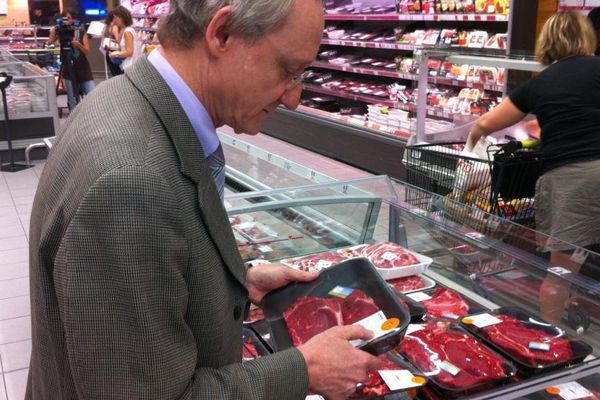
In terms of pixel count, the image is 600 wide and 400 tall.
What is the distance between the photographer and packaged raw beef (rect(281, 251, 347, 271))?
224cm

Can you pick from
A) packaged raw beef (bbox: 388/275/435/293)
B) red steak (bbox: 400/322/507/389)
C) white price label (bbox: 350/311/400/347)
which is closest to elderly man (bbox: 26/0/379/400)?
white price label (bbox: 350/311/400/347)

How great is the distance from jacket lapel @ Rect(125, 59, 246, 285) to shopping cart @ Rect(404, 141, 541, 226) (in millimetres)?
1657

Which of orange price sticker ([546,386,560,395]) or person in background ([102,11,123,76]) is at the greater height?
person in background ([102,11,123,76])

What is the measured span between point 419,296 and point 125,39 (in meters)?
8.27

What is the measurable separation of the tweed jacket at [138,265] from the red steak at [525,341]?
797 millimetres

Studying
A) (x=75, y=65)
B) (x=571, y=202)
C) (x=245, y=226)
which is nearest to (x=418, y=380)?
(x=245, y=226)

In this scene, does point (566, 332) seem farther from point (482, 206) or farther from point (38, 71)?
point (38, 71)

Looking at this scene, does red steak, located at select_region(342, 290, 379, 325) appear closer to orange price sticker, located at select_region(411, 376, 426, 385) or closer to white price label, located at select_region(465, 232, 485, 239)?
orange price sticker, located at select_region(411, 376, 426, 385)

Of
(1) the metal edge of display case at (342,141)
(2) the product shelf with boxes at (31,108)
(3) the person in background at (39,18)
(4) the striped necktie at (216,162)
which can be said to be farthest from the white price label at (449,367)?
(3) the person in background at (39,18)

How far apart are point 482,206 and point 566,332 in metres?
1.15

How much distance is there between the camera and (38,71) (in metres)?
8.27

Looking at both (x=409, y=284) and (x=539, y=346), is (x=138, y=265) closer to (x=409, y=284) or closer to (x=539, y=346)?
(x=539, y=346)

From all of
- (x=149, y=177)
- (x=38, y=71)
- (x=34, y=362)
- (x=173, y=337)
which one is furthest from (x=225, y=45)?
(x=38, y=71)

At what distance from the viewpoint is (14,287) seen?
4219mm
